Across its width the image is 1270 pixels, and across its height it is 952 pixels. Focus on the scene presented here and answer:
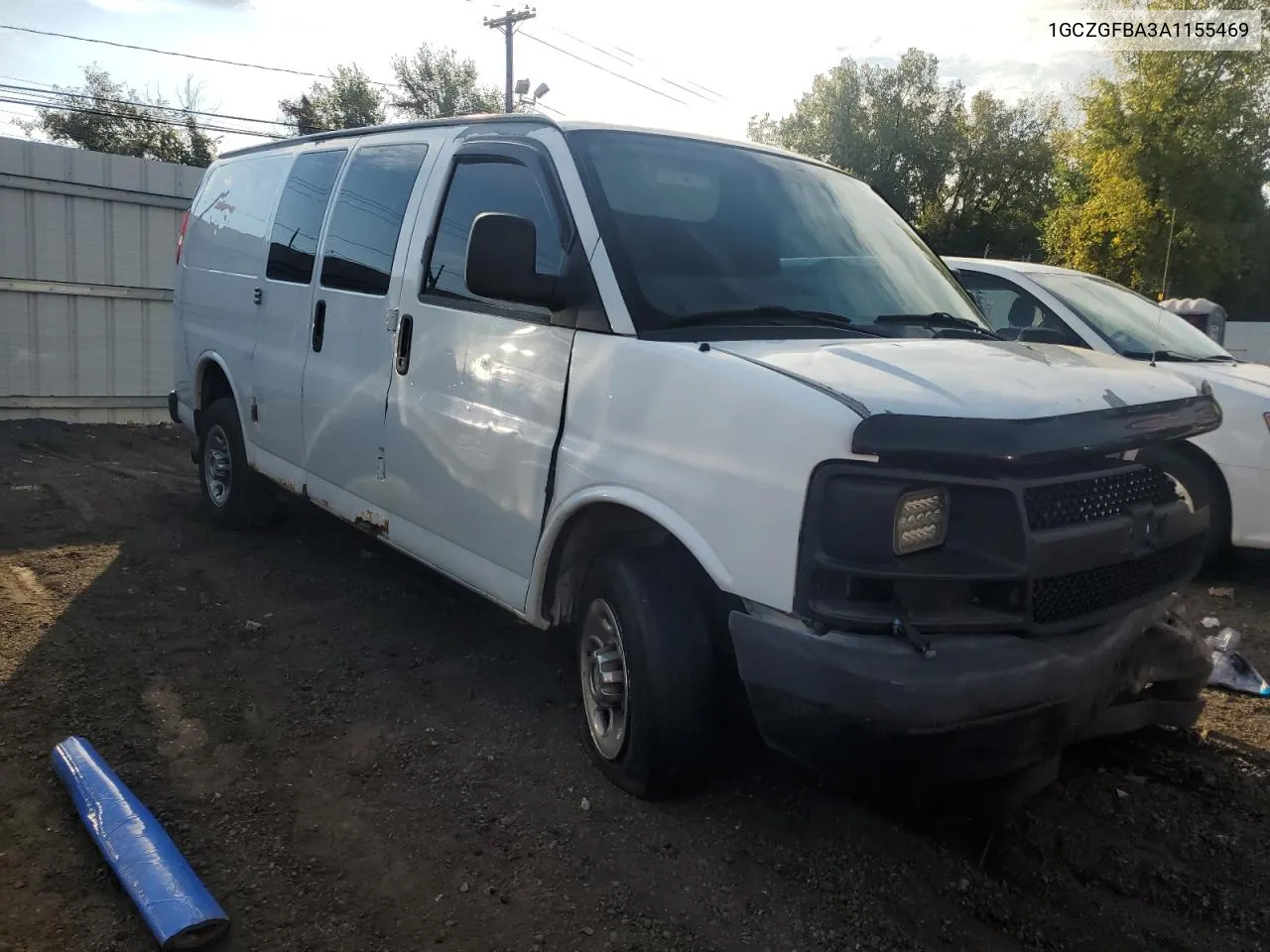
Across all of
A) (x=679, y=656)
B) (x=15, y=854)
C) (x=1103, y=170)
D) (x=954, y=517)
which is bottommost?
(x=15, y=854)

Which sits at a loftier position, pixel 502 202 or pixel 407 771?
pixel 502 202

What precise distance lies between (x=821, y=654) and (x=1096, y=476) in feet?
2.93

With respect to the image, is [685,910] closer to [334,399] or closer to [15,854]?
[15,854]

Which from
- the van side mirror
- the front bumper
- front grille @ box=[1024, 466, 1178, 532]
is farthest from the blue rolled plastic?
front grille @ box=[1024, 466, 1178, 532]

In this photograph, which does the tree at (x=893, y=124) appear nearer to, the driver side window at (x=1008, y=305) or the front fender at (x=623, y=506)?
the driver side window at (x=1008, y=305)

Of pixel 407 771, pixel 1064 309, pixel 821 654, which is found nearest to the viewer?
pixel 821 654

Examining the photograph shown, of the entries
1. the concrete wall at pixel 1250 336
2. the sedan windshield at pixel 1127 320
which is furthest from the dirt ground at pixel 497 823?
the concrete wall at pixel 1250 336

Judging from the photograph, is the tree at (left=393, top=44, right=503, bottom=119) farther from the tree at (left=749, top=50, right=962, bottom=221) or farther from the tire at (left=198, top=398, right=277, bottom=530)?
the tire at (left=198, top=398, right=277, bottom=530)

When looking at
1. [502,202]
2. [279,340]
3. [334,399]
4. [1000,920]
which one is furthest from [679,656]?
[279,340]

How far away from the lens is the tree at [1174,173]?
14602 mm

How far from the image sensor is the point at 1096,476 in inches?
104

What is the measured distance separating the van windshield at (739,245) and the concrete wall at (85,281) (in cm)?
796

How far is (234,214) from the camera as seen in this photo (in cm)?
606

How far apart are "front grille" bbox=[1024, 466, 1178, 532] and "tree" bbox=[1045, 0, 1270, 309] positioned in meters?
9.19
